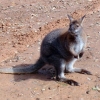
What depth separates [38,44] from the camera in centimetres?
850

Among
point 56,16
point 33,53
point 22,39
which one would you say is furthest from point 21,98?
point 56,16

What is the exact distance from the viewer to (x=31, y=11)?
34.2 feet

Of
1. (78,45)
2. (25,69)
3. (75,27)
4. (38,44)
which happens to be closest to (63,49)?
(78,45)

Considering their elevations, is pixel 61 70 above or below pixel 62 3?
below

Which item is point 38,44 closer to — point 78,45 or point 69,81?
point 78,45

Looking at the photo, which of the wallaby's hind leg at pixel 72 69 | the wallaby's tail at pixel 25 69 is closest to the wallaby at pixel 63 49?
the wallaby's hind leg at pixel 72 69

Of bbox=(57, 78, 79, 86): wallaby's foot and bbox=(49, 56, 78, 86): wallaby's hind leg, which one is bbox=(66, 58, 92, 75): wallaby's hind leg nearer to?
bbox=(49, 56, 78, 86): wallaby's hind leg

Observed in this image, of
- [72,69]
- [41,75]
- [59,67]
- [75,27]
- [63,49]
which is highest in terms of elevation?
[75,27]

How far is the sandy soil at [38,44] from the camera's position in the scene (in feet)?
21.4

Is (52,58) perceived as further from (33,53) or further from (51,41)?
(33,53)

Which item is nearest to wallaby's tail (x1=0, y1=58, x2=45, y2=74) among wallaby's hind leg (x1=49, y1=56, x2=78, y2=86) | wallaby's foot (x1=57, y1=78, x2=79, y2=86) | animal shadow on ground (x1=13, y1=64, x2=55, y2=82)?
animal shadow on ground (x1=13, y1=64, x2=55, y2=82)

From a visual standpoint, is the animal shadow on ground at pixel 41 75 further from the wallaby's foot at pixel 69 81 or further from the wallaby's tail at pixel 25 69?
the wallaby's foot at pixel 69 81

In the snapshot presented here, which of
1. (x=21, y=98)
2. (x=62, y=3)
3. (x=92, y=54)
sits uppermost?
(x=62, y=3)

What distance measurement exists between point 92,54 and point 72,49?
102cm
